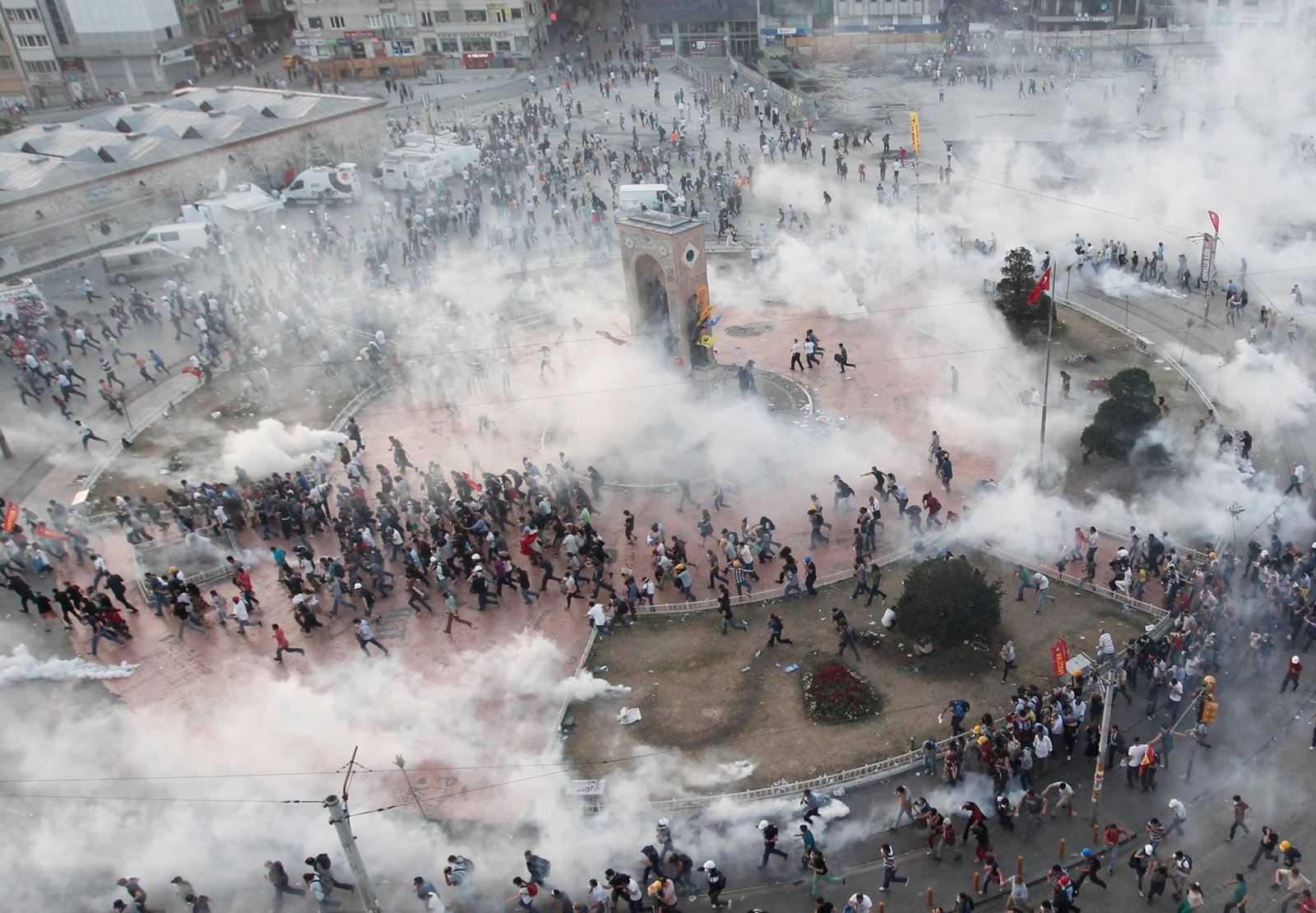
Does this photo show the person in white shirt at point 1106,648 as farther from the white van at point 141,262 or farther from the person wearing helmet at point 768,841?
the white van at point 141,262

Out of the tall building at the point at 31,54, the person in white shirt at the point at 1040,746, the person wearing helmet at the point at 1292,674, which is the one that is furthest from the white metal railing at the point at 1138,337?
the tall building at the point at 31,54

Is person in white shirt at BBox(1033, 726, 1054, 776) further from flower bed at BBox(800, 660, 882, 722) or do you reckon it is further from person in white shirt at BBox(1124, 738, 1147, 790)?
flower bed at BBox(800, 660, 882, 722)

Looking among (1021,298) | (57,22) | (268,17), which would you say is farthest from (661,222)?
(268,17)

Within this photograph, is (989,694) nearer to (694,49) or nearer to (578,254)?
(578,254)

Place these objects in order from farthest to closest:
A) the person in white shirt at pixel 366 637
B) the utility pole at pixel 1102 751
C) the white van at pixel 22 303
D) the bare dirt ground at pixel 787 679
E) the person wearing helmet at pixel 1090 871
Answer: the white van at pixel 22 303 < the person in white shirt at pixel 366 637 < the bare dirt ground at pixel 787 679 < the utility pole at pixel 1102 751 < the person wearing helmet at pixel 1090 871

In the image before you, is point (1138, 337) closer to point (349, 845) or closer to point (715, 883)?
point (715, 883)

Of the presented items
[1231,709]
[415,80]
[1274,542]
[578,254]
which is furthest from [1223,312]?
[415,80]

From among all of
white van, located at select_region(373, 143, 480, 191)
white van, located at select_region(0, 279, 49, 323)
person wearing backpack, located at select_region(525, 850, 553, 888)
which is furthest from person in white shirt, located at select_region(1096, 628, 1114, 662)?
white van, located at select_region(373, 143, 480, 191)
